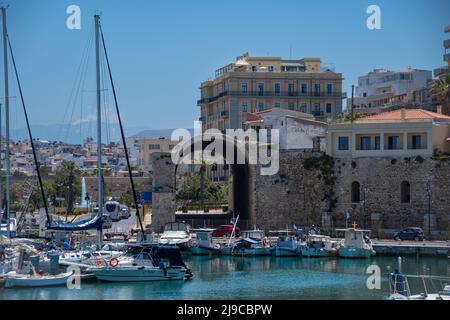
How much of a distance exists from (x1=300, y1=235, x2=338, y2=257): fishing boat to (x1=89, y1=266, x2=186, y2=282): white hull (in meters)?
11.2

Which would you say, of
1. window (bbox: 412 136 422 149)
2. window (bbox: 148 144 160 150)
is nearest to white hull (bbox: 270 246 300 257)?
window (bbox: 412 136 422 149)

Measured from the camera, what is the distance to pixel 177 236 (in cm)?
4847

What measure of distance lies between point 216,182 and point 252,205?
2577cm

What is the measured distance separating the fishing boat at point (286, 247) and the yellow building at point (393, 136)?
9201mm

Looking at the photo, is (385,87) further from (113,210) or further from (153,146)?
(113,210)

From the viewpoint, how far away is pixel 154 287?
3469cm

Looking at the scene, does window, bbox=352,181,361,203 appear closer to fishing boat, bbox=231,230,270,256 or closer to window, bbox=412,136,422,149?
window, bbox=412,136,422,149

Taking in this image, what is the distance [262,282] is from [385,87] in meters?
61.6

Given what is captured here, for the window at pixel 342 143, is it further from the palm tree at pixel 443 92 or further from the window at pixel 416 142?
the palm tree at pixel 443 92

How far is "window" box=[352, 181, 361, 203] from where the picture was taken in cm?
5331

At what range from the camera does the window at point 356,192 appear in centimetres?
5331
